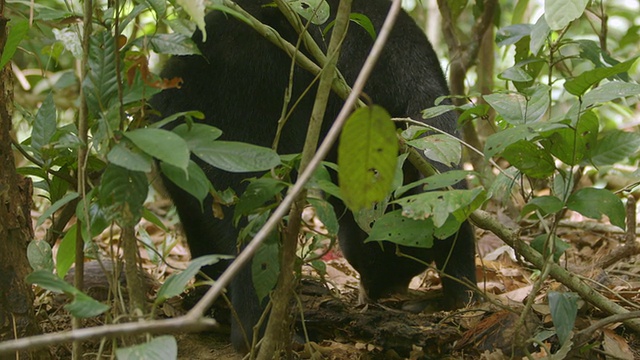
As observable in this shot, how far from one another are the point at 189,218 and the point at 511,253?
4.91 feet

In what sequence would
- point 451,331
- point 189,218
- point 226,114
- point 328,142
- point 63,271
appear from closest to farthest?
point 328,142
point 63,271
point 451,331
point 226,114
point 189,218

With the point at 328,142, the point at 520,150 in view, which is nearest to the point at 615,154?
the point at 520,150

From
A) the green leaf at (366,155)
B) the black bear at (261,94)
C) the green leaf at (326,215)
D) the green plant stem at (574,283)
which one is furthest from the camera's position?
the black bear at (261,94)

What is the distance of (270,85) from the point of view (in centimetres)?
266

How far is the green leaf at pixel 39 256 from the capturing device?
1.78 m

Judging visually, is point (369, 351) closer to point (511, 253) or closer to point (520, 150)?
point (520, 150)

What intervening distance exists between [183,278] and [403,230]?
687 mm

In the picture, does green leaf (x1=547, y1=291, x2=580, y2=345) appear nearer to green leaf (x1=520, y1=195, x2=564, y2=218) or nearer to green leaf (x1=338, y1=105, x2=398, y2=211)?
green leaf (x1=520, y1=195, x2=564, y2=218)

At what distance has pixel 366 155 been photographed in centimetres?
129

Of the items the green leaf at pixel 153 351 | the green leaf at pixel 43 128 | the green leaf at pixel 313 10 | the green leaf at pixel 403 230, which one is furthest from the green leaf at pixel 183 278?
the green leaf at pixel 313 10

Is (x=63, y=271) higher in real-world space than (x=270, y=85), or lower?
lower

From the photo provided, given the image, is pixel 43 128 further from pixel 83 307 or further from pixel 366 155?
pixel 366 155

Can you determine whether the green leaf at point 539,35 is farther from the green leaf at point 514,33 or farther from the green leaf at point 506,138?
the green leaf at point 506,138

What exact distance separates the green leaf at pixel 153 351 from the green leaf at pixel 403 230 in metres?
0.70
